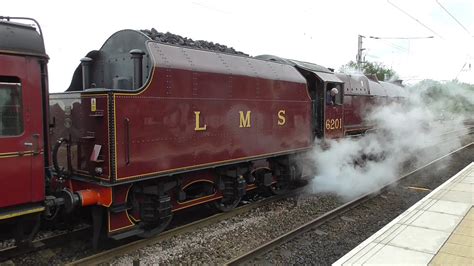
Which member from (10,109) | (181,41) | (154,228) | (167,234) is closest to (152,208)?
(154,228)

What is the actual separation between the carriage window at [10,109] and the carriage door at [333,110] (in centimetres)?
680

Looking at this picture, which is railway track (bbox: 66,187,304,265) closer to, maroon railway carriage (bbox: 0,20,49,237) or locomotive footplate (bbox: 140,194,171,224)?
locomotive footplate (bbox: 140,194,171,224)

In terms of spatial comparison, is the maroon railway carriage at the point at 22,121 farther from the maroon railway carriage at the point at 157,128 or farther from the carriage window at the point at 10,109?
the maroon railway carriage at the point at 157,128

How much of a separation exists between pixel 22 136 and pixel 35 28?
125 centimetres

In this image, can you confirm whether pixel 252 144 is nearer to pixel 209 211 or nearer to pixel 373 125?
pixel 209 211

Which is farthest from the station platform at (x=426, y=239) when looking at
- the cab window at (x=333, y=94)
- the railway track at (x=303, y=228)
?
the cab window at (x=333, y=94)

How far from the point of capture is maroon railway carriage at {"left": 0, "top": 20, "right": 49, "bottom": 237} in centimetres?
414

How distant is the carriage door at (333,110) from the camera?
961 centimetres

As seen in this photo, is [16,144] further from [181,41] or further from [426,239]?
[426,239]

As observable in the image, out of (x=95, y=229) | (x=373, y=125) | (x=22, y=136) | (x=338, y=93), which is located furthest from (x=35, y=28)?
(x=373, y=125)

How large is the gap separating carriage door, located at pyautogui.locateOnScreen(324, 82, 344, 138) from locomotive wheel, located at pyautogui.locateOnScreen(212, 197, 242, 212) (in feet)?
10.8

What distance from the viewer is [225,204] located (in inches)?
292

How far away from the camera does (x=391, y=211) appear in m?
7.90

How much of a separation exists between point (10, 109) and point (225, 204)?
4177mm
